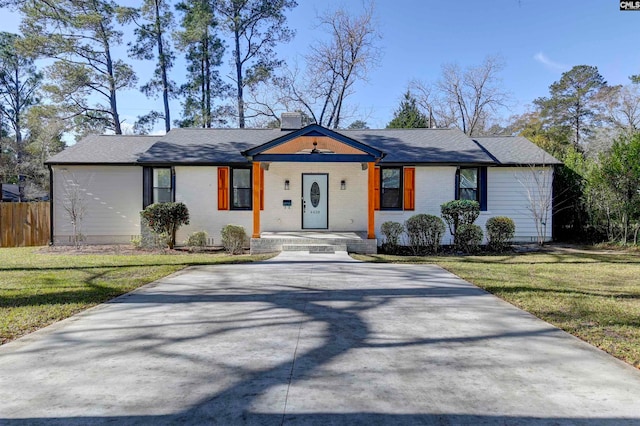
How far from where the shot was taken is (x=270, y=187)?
43.2 ft

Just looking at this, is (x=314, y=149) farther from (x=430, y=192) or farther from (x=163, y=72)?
(x=163, y=72)

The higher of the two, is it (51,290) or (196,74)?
(196,74)

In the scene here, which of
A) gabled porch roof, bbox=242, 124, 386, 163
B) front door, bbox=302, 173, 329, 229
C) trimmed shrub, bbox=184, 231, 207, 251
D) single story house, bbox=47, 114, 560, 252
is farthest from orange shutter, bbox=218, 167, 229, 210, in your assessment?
front door, bbox=302, 173, 329, 229

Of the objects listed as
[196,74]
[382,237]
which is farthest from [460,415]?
[196,74]

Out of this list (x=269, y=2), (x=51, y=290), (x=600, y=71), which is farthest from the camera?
(x=600, y=71)

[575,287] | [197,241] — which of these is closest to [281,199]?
[197,241]

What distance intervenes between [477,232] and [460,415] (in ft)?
31.6

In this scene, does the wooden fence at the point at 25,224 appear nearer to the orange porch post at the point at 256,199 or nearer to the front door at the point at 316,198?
the orange porch post at the point at 256,199

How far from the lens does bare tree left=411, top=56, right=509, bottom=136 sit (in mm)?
29203

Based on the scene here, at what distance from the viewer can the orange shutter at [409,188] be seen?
12922 millimetres

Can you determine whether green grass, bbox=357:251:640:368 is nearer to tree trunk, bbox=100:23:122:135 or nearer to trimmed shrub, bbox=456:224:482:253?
trimmed shrub, bbox=456:224:482:253

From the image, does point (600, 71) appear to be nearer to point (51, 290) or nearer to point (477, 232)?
point (477, 232)

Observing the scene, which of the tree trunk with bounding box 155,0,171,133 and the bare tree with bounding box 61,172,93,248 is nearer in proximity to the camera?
the bare tree with bounding box 61,172,93,248

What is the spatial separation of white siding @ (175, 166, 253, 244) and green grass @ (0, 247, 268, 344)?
2927mm
